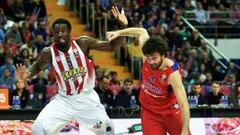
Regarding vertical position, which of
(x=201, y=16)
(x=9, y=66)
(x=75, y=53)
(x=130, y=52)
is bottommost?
(x=130, y=52)

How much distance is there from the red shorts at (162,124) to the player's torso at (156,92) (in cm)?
9

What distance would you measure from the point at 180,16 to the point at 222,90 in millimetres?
6025


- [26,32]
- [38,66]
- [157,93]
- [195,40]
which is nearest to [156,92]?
[157,93]

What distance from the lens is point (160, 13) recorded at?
19.9 m

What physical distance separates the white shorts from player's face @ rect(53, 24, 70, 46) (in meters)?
0.74

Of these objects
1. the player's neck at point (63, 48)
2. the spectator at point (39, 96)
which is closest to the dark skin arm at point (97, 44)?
the player's neck at point (63, 48)

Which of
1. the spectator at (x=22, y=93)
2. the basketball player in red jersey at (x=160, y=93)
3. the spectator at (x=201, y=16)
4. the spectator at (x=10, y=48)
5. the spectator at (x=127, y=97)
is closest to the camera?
the basketball player in red jersey at (x=160, y=93)

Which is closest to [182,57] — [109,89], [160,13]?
[160,13]

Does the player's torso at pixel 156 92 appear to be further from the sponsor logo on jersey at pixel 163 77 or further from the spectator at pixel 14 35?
the spectator at pixel 14 35

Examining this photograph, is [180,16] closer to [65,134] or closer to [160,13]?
[160,13]

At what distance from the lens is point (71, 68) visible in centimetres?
930

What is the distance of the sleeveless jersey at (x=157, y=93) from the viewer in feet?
27.5

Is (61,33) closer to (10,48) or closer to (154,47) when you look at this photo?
(154,47)

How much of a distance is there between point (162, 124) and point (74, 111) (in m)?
1.26
